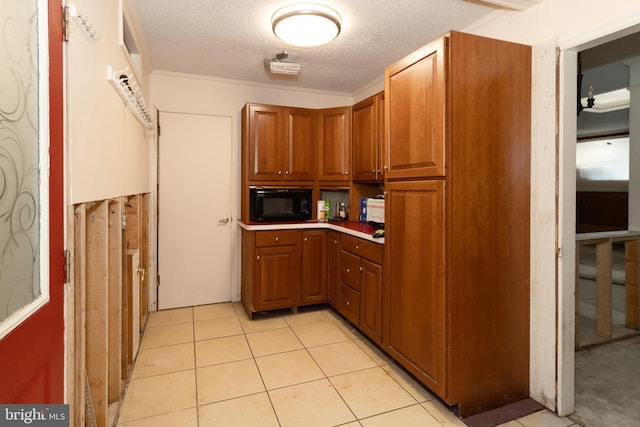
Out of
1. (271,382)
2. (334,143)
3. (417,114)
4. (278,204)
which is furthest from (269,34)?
(271,382)

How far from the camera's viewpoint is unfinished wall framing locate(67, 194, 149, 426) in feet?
4.36

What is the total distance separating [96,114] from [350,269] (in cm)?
222

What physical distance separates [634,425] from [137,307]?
3.28 meters

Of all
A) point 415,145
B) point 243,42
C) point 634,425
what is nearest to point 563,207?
point 415,145

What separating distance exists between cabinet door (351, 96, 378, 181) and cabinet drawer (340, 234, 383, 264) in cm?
68

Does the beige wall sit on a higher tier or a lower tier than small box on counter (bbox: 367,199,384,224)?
higher

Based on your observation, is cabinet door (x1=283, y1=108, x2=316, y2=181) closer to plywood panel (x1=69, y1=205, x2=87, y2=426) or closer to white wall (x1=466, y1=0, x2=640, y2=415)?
white wall (x1=466, y1=0, x2=640, y2=415)

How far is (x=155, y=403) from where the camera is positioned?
6.49 ft

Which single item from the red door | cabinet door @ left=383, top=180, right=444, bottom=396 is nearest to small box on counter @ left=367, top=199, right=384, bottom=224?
cabinet door @ left=383, top=180, right=444, bottom=396

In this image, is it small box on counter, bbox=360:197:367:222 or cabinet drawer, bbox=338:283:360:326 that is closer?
cabinet drawer, bbox=338:283:360:326

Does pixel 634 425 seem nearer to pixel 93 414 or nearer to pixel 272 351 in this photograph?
pixel 272 351

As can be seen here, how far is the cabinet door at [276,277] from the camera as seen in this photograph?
325 cm

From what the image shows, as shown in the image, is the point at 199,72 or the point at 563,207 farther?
the point at 199,72

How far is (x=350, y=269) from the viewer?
3.02 m
